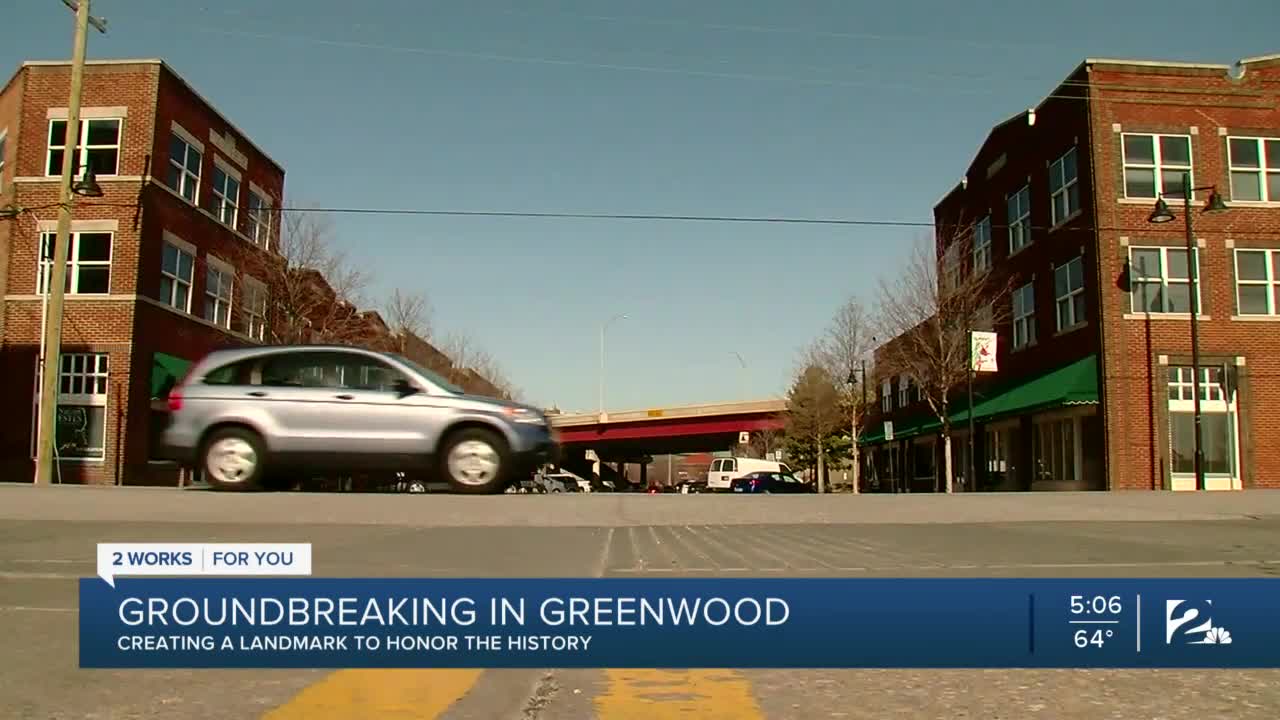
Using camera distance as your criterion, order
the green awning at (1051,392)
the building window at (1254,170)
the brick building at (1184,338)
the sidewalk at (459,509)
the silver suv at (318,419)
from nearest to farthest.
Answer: the silver suv at (318,419) → the sidewalk at (459,509) → the green awning at (1051,392) → the brick building at (1184,338) → the building window at (1254,170)

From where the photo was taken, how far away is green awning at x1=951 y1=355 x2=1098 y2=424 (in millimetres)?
27891

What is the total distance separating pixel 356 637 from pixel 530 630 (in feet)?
1.44

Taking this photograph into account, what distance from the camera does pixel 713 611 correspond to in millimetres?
2645

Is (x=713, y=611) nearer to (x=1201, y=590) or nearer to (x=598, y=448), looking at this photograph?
(x=1201, y=590)

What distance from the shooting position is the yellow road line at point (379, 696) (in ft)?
11.6

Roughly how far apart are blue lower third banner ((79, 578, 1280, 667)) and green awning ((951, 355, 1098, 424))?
25.3m

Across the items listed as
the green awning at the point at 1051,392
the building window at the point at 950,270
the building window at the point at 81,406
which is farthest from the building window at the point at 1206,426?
the building window at the point at 81,406

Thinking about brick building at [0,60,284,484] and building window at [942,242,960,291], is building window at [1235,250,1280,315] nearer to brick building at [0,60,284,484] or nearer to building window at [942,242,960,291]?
building window at [942,242,960,291]

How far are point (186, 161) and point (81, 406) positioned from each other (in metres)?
1.05

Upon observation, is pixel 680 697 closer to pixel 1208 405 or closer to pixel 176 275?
pixel 176 275

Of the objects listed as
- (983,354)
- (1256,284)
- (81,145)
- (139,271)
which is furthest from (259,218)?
(1256,284)

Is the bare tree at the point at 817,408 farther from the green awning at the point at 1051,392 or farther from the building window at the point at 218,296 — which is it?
the building window at the point at 218,296

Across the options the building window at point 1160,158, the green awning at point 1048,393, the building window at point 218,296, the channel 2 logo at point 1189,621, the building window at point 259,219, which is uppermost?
the building window at point 1160,158

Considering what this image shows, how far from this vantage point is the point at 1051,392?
1131 inches
